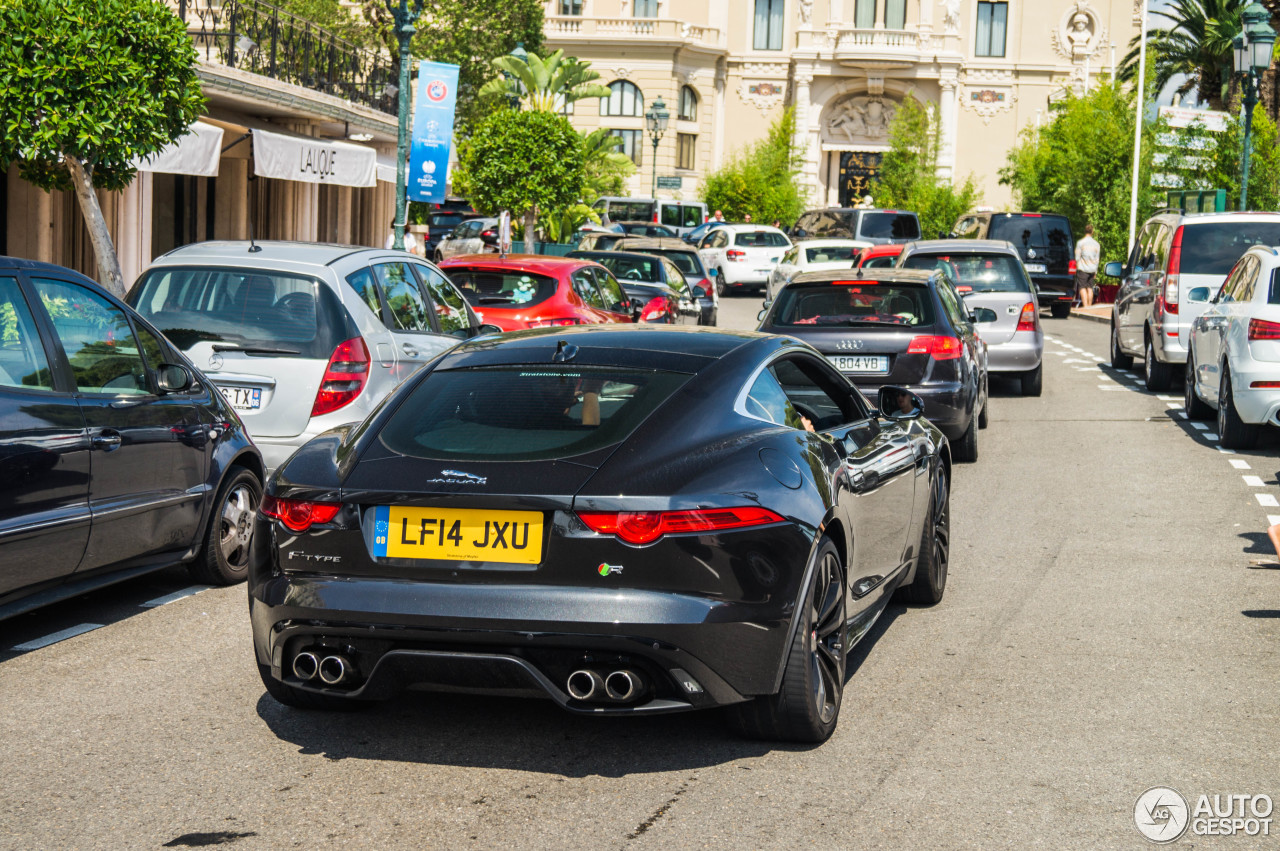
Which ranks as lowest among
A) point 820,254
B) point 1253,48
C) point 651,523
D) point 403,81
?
point 651,523

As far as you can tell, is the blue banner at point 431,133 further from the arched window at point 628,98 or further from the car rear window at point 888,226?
the arched window at point 628,98

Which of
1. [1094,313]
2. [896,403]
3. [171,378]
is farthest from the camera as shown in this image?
[1094,313]

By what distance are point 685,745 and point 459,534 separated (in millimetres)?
1110

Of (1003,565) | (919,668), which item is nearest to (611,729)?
(919,668)

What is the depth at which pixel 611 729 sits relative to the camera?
17.4ft

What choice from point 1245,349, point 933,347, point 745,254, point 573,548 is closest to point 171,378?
point 573,548

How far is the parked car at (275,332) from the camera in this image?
8.80 meters

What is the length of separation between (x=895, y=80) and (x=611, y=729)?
71763mm

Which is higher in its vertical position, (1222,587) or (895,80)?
(895,80)

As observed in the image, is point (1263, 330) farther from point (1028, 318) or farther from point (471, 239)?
point (471, 239)

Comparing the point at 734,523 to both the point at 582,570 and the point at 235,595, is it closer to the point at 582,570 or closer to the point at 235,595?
the point at 582,570

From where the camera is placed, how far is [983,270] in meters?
17.8

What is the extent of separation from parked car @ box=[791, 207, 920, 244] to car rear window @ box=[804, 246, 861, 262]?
6.20 metres

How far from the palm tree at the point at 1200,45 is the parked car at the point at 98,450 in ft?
174
